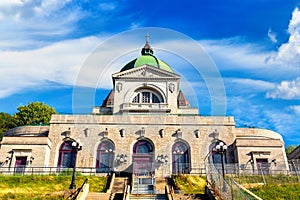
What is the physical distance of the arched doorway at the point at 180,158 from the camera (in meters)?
30.4

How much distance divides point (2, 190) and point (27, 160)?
9361mm

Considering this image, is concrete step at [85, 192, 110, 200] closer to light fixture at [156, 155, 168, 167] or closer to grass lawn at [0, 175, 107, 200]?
grass lawn at [0, 175, 107, 200]

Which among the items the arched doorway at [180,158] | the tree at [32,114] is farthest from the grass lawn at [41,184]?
the tree at [32,114]

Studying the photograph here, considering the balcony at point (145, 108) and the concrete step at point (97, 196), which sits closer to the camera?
the concrete step at point (97, 196)

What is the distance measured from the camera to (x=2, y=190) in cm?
1994

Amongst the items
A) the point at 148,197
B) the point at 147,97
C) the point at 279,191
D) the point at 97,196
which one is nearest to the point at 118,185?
the point at 97,196

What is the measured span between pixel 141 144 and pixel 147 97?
7.54 meters

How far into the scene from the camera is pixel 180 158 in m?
31.1

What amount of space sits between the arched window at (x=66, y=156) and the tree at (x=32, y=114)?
61.0 ft

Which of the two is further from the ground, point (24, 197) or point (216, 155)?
point (216, 155)

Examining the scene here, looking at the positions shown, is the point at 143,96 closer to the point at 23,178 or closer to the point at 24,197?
the point at 23,178

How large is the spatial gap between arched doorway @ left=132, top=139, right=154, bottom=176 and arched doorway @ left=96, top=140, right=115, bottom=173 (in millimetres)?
2250

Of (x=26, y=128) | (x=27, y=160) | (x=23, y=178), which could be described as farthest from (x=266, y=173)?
(x=26, y=128)

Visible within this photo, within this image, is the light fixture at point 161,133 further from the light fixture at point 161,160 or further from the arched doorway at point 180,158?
the light fixture at point 161,160
